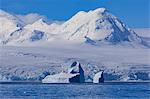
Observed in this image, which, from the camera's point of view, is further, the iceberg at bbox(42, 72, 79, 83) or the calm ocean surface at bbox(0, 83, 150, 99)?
the iceberg at bbox(42, 72, 79, 83)

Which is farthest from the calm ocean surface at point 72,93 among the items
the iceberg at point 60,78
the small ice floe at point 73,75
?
the iceberg at point 60,78

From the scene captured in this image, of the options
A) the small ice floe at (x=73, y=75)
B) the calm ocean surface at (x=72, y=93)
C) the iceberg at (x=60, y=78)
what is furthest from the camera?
the iceberg at (x=60, y=78)

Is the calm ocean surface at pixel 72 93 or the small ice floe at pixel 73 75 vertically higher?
the small ice floe at pixel 73 75

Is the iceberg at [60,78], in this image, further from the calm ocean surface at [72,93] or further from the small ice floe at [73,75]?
the calm ocean surface at [72,93]

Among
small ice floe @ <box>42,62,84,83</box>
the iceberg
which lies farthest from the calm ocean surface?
the iceberg

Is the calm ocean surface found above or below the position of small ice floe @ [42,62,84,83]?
below

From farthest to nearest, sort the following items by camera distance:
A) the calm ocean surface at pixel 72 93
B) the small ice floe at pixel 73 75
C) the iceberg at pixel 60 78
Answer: the iceberg at pixel 60 78 → the small ice floe at pixel 73 75 → the calm ocean surface at pixel 72 93

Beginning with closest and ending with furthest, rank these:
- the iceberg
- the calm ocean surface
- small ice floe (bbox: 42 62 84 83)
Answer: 1. the calm ocean surface
2. small ice floe (bbox: 42 62 84 83)
3. the iceberg

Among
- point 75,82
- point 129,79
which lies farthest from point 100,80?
point 129,79

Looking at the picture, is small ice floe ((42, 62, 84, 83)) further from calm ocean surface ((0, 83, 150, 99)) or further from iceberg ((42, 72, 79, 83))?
calm ocean surface ((0, 83, 150, 99))

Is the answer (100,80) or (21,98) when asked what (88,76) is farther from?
(21,98)

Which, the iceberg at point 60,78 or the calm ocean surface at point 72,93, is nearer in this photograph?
the calm ocean surface at point 72,93

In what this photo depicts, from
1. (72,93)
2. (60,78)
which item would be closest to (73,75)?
(60,78)

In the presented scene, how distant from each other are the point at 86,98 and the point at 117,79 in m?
118
